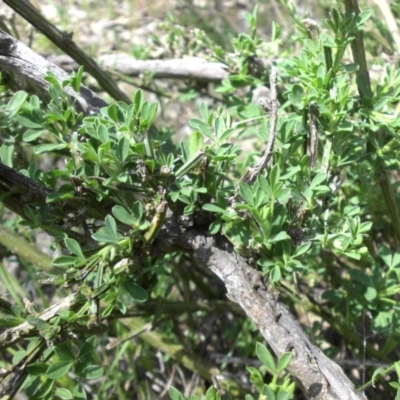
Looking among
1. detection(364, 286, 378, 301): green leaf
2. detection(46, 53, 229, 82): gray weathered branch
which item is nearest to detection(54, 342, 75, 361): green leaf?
detection(364, 286, 378, 301): green leaf

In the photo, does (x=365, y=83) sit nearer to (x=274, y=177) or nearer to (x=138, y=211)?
(x=274, y=177)

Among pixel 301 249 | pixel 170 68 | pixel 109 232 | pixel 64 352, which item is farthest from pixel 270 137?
pixel 170 68

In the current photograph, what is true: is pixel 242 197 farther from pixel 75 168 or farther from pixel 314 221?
pixel 75 168

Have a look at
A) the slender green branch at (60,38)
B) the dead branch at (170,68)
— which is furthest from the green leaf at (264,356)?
the dead branch at (170,68)

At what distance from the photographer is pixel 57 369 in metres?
1.02

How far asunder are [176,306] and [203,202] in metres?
0.52

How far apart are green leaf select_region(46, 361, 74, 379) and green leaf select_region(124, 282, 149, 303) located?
160 mm

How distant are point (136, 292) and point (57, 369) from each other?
7.3 inches

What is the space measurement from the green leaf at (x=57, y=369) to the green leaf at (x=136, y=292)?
0.16m

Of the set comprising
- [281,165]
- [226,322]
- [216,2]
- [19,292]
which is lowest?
[226,322]

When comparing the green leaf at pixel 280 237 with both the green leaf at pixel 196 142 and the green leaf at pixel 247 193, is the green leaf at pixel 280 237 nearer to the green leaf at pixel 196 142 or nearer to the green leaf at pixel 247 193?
the green leaf at pixel 247 193

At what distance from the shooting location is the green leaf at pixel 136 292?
104 cm

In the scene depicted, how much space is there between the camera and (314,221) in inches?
43.4

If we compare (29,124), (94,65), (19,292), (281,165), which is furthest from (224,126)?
(19,292)
